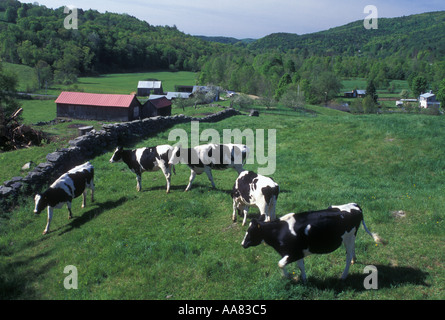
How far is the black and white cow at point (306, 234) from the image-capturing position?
6539mm

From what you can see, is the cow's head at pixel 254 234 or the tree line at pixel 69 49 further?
the tree line at pixel 69 49

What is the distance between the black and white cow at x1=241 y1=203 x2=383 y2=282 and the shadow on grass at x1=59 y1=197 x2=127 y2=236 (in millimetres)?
6454

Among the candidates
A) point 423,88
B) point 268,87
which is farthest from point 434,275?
point 423,88

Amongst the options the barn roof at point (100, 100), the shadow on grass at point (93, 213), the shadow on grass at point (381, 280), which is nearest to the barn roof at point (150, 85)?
the barn roof at point (100, 100)

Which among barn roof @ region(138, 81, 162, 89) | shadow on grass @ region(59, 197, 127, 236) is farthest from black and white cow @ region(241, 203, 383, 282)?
barn roof @ region(138, 81, 162, 89)

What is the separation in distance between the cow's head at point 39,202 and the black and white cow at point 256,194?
6.15m

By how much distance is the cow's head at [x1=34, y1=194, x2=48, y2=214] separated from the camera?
10.3 meters

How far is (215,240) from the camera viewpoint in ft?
28.4

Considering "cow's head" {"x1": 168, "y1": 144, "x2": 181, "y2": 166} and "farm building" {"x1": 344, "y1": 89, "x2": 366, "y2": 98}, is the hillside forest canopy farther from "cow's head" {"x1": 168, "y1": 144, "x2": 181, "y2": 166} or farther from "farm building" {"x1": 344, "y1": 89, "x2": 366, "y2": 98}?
"cow's head" {"x1": 168, "y1": 144, "x2": 181, "y2": 166}

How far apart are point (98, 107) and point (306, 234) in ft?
136

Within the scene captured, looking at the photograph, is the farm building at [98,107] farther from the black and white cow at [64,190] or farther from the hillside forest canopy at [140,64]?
the hillside forest canopy at [140,64]

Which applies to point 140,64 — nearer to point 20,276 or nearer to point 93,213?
point 93,213
